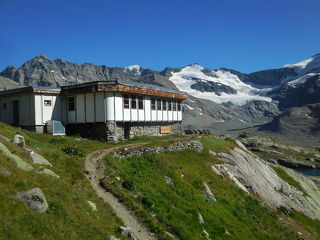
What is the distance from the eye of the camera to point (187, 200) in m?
23.8

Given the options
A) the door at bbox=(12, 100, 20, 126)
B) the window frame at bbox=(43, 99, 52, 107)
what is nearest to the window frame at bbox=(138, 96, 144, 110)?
the window frame at bbox=(43, 99, 52, 107)

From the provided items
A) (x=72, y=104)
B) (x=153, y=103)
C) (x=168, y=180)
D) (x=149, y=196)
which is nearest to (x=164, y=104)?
(x=153, y=103)

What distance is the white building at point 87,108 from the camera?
3944 cm

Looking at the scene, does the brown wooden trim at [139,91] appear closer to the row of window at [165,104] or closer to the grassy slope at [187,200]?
the row of window at [165,104]

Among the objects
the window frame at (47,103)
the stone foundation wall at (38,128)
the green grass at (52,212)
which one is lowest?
the green grass at (52,212)

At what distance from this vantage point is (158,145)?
3381cm

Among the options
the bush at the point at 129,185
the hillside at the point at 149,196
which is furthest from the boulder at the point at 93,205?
the bush at the point at 129,185

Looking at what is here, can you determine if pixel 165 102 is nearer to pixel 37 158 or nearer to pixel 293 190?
pixel 293 190

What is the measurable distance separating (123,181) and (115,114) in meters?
18.1

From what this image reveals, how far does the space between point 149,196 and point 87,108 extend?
74.6 feet

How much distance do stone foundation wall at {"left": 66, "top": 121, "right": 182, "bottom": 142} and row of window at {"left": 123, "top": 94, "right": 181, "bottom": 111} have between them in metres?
2.52

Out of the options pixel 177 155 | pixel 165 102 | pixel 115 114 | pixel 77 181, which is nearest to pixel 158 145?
pixel 177 155

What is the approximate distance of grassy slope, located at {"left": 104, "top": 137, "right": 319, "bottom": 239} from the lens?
19444 millimetres

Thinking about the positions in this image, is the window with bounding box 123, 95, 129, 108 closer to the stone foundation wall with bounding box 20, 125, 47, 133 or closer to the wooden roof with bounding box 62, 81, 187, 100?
the wooden roof with bounding box 62, 81, 187, 100
